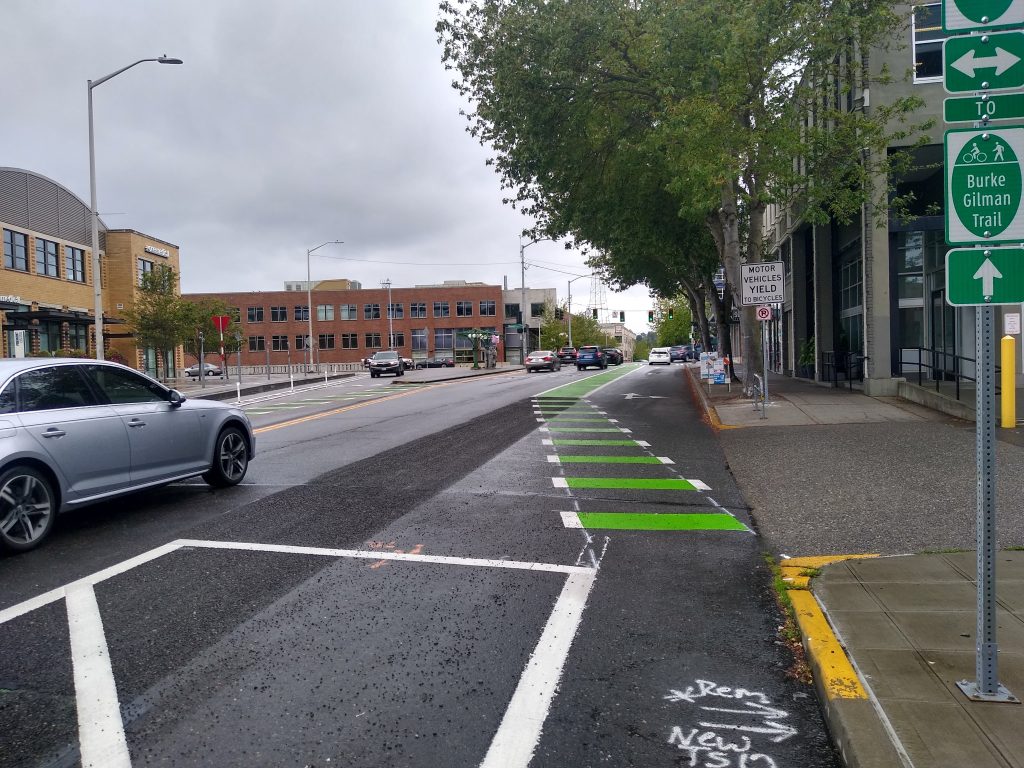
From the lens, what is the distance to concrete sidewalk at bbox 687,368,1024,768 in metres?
3.36

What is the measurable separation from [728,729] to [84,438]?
5941 mm

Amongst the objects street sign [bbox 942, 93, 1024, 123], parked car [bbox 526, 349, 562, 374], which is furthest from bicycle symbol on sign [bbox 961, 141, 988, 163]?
parked car [bbox 526, 349, 562, 374]

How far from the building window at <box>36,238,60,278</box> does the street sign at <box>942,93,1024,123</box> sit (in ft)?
148

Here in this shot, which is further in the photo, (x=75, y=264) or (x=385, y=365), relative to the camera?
(x=385, y=365)

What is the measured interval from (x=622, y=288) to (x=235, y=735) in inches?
1510

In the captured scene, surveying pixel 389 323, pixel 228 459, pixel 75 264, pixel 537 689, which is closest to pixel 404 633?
pixel 537 689

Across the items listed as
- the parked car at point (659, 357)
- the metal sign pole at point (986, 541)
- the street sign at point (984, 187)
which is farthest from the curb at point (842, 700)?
the parked car at point (659, 357)

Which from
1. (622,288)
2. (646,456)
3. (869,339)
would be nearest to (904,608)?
(646,456)

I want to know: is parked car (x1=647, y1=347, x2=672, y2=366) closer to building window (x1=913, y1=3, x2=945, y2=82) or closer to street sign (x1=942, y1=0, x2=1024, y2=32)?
building window (x1=913, y1=3, x2=945, y2=82)

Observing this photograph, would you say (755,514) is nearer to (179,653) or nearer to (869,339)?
(179,653)

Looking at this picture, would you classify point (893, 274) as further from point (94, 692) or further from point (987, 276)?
point (94, 692)

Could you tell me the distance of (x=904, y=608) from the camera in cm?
484

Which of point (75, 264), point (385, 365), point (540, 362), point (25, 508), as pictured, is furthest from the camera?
point (540, 362)

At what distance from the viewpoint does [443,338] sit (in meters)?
103
